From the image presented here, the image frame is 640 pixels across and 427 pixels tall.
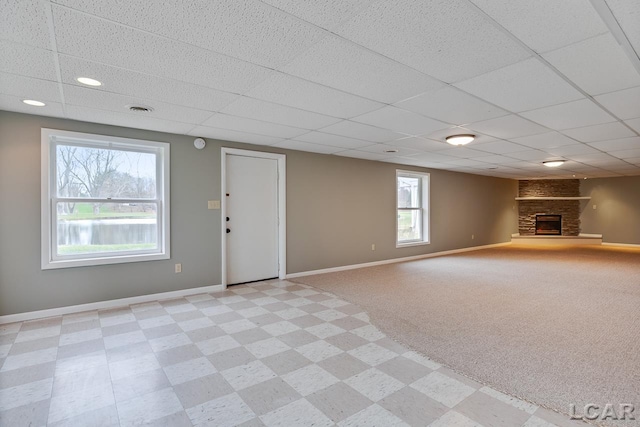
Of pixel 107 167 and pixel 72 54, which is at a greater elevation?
pixel 72 54

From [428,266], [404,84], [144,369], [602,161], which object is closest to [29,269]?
[144,369]

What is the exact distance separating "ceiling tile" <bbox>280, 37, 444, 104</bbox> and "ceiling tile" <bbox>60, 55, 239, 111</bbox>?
35.6 inches

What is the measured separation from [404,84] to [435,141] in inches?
92.5

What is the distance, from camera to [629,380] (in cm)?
220

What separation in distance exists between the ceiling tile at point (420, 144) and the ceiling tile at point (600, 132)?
1.55 metres

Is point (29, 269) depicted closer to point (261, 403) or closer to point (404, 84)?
point (261, 403)

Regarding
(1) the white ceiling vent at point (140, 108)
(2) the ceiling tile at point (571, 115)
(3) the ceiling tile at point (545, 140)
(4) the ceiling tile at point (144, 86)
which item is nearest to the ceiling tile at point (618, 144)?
(3) the ceiling tile at point (545, 140)

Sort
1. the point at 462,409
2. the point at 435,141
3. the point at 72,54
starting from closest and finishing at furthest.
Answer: the point at 462,409 → the point at 72,54 → the point at 435,141

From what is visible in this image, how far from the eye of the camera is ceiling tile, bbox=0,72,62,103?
2.53 metres

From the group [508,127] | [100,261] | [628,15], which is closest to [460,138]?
[508,127]

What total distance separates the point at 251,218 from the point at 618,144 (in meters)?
5.81

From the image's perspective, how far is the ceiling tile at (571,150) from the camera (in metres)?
5.02

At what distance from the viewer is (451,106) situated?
3.12 m

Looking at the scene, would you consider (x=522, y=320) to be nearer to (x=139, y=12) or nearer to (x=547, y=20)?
(x=547, y=20)
